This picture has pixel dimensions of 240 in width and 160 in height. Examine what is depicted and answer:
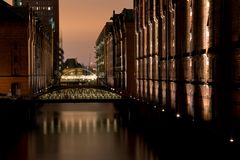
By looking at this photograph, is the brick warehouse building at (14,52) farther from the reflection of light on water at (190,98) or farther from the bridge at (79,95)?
the reflection of light on water at (190,98)

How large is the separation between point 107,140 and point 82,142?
115 inches

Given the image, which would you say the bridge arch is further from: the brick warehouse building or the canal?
the canal

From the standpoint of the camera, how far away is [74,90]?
127062 mm

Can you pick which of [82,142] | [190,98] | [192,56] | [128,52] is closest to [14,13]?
[128,52]

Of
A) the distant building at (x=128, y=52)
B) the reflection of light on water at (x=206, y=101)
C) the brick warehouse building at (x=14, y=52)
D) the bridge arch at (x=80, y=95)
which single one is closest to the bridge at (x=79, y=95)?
the bridge arch at (x=80, y=95)

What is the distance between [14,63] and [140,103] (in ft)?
85.8

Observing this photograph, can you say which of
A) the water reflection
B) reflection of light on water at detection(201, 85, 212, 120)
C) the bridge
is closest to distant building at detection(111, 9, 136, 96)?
the bridge

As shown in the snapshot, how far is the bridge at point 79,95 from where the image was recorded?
296ft

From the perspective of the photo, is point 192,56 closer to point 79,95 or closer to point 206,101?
point 206,101

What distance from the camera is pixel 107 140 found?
2437 inches

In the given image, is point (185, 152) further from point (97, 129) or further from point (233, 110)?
point (97, 129)

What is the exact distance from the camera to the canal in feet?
147

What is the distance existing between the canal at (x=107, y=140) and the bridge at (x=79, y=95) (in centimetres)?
624

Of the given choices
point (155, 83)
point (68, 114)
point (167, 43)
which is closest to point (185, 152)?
point (167, 43)
